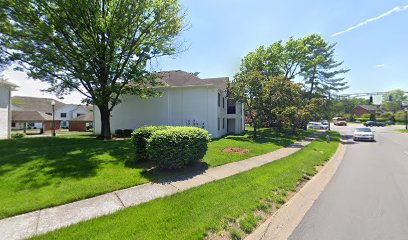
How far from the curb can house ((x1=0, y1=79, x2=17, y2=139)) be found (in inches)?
891

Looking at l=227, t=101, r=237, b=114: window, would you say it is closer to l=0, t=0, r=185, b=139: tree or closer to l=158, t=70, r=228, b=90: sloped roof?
l=158, t=70, r=228, b=90: sloped roof

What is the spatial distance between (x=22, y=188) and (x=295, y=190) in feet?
25.7

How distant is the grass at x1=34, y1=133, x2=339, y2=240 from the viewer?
155 inches

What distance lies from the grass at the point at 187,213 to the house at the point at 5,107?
20.1 meters

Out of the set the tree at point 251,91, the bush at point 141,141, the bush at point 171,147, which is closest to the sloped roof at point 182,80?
the tree at point 251,91

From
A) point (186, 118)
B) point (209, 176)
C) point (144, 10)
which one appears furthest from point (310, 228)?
point (186, 118)

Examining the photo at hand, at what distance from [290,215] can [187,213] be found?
2.39 metres

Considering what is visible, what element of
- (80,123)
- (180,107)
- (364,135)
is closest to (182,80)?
(180,107)

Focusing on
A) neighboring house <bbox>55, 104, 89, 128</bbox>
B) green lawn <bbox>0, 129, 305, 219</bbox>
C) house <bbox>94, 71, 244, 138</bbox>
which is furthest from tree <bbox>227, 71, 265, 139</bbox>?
neighboring house <bbox>55, 104, 89, 128</bbox>

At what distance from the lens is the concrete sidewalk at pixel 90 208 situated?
4.16 m

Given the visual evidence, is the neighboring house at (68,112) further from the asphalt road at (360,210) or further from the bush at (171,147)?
the asphalt road at (360,210)

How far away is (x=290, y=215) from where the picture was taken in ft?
16.8

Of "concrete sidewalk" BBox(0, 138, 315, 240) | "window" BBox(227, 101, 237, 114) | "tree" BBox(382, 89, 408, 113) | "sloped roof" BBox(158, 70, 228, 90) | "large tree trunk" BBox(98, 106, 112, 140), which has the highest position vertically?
"tree" BBox(382, 89, 408, 113)

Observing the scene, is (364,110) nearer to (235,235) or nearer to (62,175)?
(235,235)
